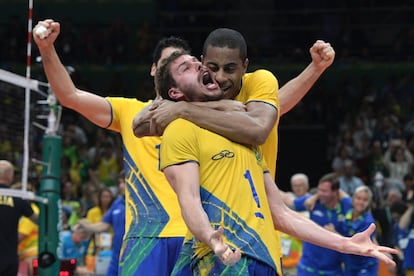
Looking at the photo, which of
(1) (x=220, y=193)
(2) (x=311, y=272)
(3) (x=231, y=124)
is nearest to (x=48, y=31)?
(3) (x=231, y=124)

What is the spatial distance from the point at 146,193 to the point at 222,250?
2.08 m

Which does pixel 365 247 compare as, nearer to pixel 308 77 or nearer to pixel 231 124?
pixel 231 124

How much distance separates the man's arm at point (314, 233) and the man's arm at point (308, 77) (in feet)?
3.52

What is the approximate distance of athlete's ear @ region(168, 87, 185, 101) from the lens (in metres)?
4.82

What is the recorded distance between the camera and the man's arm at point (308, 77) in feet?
18.7

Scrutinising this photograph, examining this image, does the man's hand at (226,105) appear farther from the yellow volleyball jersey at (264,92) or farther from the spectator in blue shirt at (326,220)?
the spectator in blue shirt at (326,220)

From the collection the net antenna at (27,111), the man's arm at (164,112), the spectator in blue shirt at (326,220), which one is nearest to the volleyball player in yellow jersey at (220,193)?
the man's arm at (164,112)

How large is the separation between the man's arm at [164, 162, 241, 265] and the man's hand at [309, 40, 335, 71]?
1540mm

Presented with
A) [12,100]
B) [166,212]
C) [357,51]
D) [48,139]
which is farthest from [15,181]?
[357,51]

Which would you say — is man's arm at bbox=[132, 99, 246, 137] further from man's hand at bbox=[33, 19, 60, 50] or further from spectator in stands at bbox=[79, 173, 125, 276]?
spectator in stands at bbox=[79, 173, 125, 276]

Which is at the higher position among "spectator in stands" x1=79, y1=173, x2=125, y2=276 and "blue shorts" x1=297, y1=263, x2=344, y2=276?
"spectator in stands" x1=79, y1=173, x2=125, y2=276

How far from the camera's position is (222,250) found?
4.11m

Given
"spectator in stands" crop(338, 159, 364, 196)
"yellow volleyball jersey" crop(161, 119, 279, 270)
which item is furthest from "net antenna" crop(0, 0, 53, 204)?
"spectator in stands" crop(338, 159, 364, 196)

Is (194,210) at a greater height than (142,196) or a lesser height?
greater
